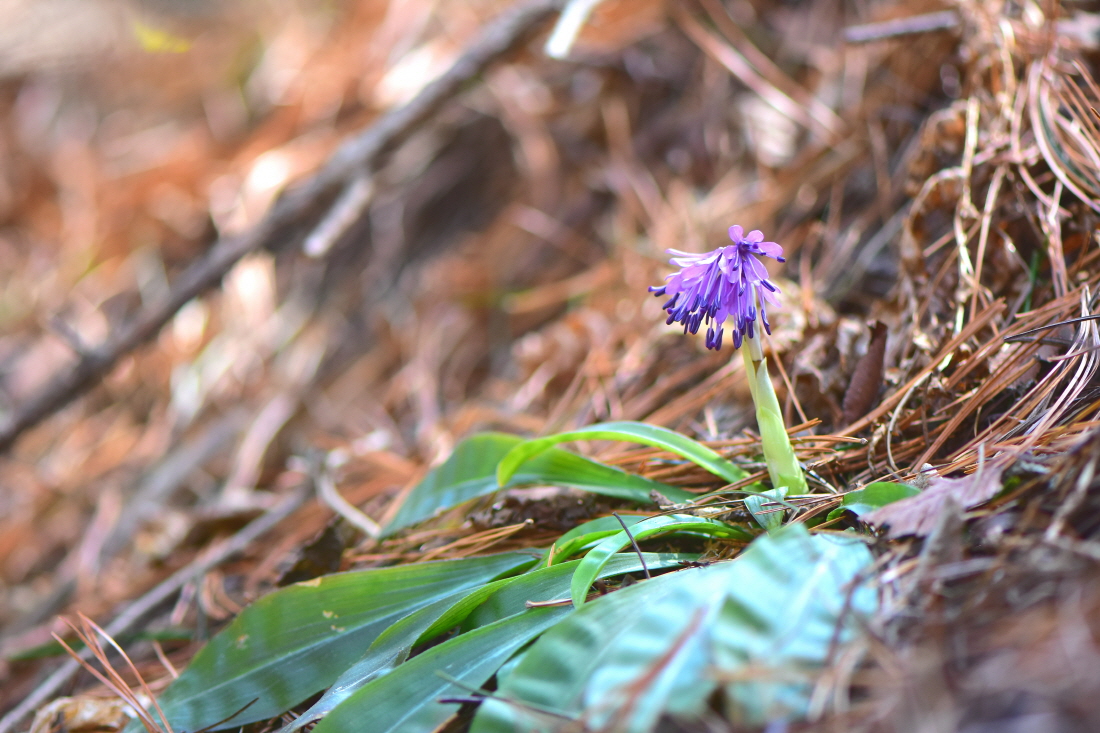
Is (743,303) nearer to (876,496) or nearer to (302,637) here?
(876,496)

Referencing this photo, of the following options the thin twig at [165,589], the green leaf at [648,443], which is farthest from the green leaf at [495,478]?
the thin twig at [165,589]

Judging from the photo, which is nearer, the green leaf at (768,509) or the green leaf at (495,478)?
the green leaf at (768,509)

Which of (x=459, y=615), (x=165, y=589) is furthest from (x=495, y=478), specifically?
(x=165, y=589)

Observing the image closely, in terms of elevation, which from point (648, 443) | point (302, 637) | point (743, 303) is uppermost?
point (743, 303)

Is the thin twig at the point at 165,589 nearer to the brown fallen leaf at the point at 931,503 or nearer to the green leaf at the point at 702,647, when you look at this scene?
the green leaf at the point at 702,647

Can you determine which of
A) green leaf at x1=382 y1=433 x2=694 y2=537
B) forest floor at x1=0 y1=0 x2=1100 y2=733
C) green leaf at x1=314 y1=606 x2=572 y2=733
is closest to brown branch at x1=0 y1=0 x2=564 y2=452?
forest floor at x1=0 y1=0 x2=1100 y2=733

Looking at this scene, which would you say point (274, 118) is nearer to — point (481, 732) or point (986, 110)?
point (986, 110)

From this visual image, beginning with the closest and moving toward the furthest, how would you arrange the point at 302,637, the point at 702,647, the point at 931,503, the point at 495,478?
the point at 702,647 < the point at 931,503 < the point at 302,637 < the point at 495,478
